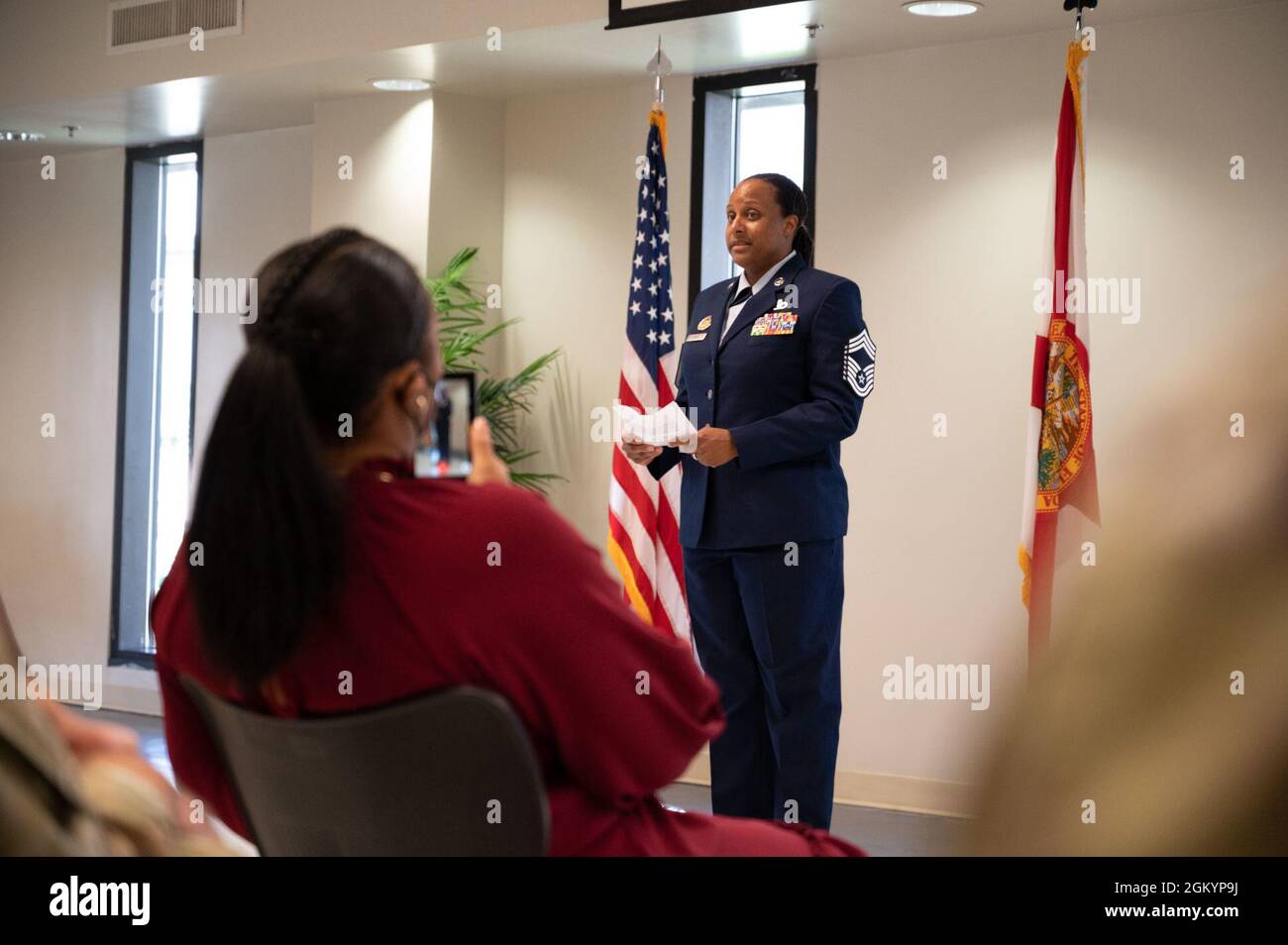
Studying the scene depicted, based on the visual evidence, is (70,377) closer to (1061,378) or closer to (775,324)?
(775,324)

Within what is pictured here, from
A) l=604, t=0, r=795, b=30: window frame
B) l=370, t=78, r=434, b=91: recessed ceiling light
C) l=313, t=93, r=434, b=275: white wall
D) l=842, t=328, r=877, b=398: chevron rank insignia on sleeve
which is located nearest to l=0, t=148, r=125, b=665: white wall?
l=313, t=93, r=434, b=275: white wall

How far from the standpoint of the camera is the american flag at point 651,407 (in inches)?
179

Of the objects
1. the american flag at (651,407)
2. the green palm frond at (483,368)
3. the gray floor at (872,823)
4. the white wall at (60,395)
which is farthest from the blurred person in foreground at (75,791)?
the white wall at (60,395)

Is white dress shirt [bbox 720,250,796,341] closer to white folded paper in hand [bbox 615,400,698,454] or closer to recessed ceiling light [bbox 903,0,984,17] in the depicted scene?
white folded paper in hand [bbox 615,400,698,454]

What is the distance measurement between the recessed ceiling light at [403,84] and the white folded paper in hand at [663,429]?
8.67 ft

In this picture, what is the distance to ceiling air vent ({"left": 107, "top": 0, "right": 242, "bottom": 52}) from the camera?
18.3 feet

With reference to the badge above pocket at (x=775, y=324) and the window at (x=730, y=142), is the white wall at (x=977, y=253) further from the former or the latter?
the badge above pocket at (x=775, y=324)

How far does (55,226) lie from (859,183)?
4.55m

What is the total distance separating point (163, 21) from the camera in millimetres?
5766

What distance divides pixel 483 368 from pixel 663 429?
7.79 ft

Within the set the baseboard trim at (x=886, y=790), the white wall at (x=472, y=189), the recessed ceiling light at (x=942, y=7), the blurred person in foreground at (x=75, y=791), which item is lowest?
the baseboard trim at (x=886, y=790)

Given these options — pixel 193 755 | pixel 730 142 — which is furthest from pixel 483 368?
pixel 193 755
